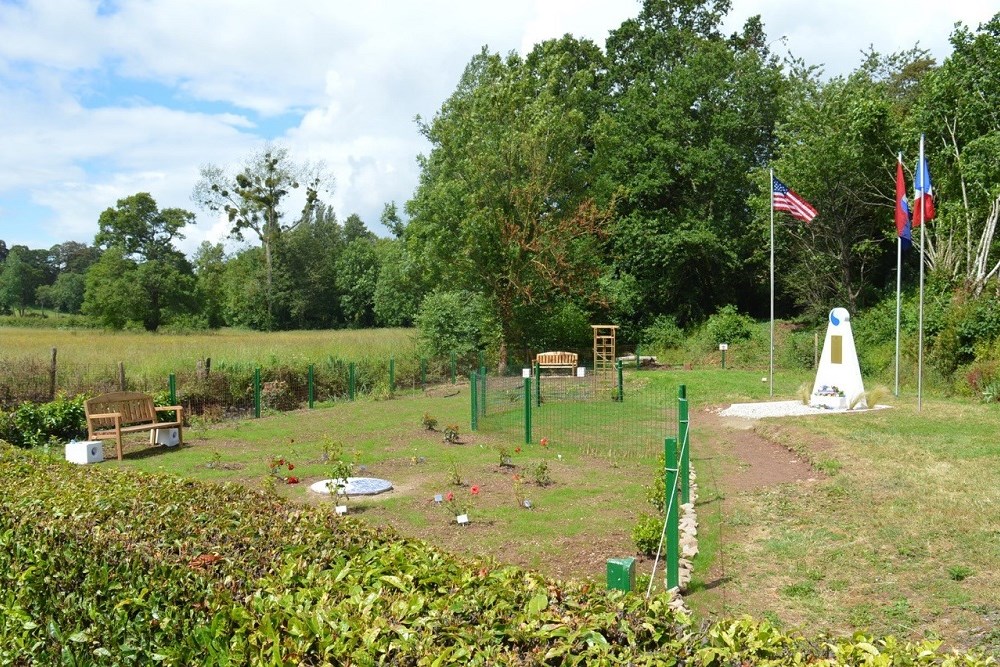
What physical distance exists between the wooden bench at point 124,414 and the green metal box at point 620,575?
10.6m

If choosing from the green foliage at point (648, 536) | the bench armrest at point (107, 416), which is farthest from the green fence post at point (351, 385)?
the green foliage at point (648, 536)

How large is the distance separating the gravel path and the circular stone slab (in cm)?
878

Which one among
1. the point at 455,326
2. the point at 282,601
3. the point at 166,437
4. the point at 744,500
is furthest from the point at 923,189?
the point at 282,601

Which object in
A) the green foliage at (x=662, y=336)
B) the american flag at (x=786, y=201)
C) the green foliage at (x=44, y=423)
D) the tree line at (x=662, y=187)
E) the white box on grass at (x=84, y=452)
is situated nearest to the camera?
the white box on grass at (x=84, y=452)

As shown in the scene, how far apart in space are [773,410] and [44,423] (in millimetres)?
14283

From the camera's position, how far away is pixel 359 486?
949cm

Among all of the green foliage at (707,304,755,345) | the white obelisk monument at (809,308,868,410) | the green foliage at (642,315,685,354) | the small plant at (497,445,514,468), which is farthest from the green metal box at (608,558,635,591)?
the green foliage at (642,315,685,354)

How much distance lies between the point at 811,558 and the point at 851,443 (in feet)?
18.2

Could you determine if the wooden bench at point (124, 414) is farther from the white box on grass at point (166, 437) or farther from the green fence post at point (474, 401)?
the green fence post at point (474, 401)

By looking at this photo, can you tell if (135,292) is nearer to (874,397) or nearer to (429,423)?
(429,423)

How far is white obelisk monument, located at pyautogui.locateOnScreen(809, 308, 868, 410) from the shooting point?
16.0 metres

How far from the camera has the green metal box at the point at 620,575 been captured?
3863 millimetres

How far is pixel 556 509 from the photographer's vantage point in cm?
852

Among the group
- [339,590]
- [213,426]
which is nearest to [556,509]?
[339,590]
